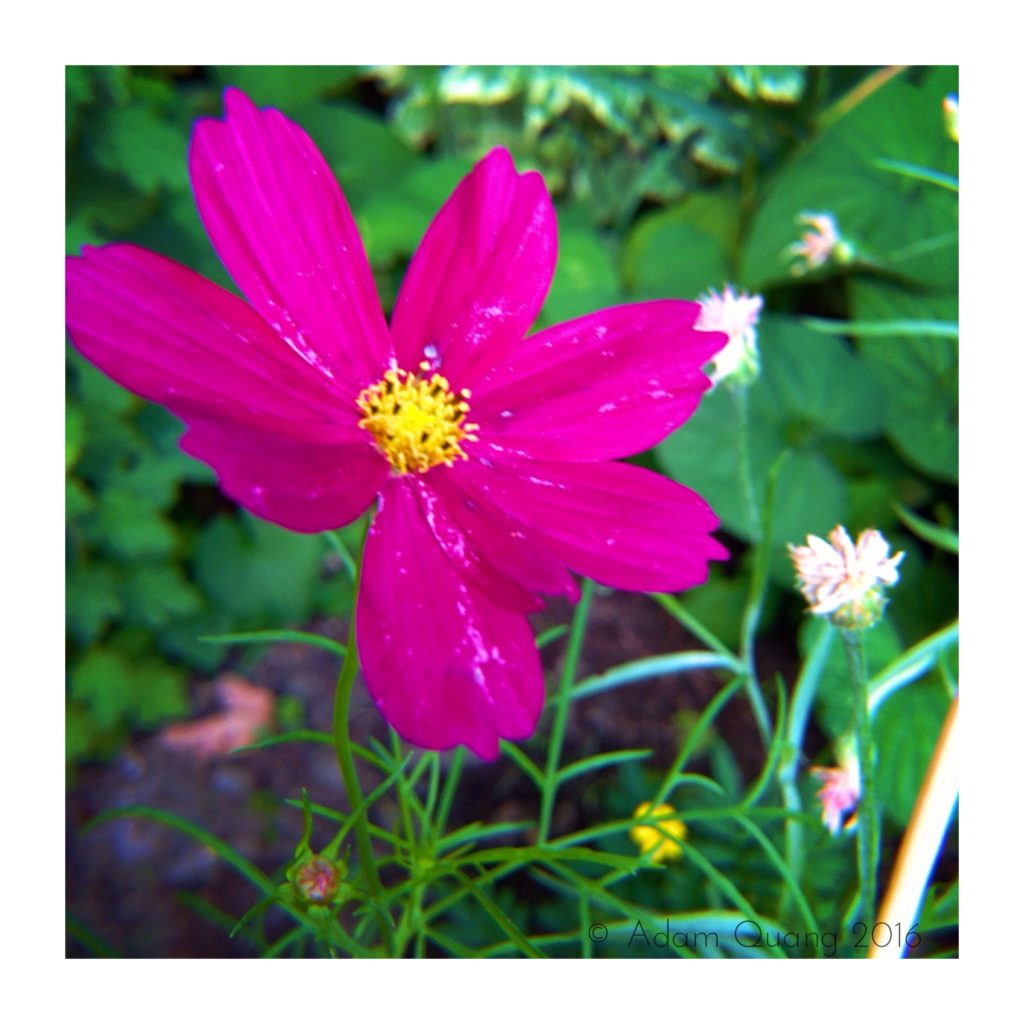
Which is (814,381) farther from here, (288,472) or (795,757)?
(288,472)

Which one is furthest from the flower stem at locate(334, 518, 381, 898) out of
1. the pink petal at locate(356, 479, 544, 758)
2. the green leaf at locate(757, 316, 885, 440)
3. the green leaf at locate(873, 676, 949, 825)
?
the green leaf at locate(757, 316, 885, 440)

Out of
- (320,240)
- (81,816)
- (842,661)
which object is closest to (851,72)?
(842,661)

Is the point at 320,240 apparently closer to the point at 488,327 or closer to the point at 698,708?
the point at 488,327

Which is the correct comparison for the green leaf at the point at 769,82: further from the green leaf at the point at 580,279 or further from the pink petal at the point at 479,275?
the pink petal at the point at 479,275

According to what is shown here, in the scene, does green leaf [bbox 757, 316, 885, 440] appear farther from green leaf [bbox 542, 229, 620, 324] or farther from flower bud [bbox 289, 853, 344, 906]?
flower bud [bbox 289, 853, 344, 906]

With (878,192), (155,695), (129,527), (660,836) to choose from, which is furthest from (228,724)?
(878,192)

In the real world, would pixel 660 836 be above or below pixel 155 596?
below
